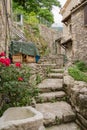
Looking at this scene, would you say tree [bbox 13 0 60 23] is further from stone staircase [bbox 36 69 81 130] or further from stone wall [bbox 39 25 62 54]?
stone staircase [bbox 36 69 81 130]

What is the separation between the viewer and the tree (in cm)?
1372

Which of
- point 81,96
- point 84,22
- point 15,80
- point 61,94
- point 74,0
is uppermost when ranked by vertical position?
point 74,0

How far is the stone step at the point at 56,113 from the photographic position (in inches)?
170

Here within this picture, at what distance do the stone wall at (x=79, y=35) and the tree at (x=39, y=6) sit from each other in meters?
3.35

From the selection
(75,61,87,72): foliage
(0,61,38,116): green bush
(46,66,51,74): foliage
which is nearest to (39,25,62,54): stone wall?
(75,61,87,72): foliage

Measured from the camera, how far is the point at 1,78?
3.71m

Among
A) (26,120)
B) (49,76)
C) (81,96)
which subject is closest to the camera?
(26,120)

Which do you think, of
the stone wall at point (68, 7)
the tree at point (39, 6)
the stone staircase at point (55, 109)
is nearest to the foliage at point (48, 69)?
the stone staircase at point (55, 109)

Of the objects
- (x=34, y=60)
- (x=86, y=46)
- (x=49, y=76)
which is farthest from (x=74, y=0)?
(x=49, y=76)

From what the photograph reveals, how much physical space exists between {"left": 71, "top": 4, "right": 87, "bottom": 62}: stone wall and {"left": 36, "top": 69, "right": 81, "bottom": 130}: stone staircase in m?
6.70

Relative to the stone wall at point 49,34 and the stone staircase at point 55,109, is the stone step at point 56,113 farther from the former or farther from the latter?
the stone wall at point 49,34

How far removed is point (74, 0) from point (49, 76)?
39.2 ft

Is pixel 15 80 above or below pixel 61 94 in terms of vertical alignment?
above

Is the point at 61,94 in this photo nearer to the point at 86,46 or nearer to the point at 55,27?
the point at 86,46
